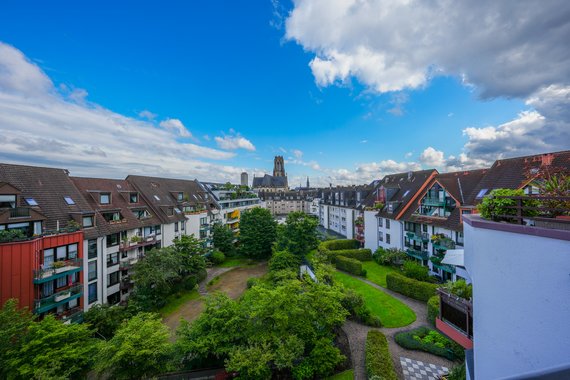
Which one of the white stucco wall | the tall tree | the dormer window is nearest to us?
the white stucco wall

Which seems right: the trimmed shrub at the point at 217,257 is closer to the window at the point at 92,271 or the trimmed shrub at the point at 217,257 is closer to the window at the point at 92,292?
A: the window at the point at 92,292

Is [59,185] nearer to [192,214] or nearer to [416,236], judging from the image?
[192,214]

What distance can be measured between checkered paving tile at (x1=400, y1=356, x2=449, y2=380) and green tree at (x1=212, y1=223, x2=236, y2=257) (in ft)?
109

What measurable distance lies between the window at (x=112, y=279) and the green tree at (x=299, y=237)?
735 inches

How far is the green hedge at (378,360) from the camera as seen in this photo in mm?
13901

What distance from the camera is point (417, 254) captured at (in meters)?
29.8

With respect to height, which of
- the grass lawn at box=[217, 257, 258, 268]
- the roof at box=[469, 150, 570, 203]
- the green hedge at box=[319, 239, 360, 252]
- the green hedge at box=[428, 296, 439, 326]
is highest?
the roof at box=[469, 150, 570, 203]

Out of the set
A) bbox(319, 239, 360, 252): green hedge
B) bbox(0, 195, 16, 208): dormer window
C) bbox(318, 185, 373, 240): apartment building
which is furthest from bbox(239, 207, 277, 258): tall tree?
bbox(0, 195, 16, 208): dormer window

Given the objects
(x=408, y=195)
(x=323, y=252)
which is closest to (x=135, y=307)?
(x=323, y=252)

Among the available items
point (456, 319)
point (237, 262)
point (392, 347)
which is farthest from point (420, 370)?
point (237, 262)

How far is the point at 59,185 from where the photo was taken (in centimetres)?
2433

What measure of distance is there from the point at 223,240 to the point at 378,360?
33671mm

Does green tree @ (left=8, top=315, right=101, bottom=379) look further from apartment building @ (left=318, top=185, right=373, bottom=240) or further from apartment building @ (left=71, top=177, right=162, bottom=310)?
apartment building @ (left=318, top=185, right=373, bottom=240)

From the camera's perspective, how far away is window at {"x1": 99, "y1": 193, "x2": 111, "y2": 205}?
2755 cm
